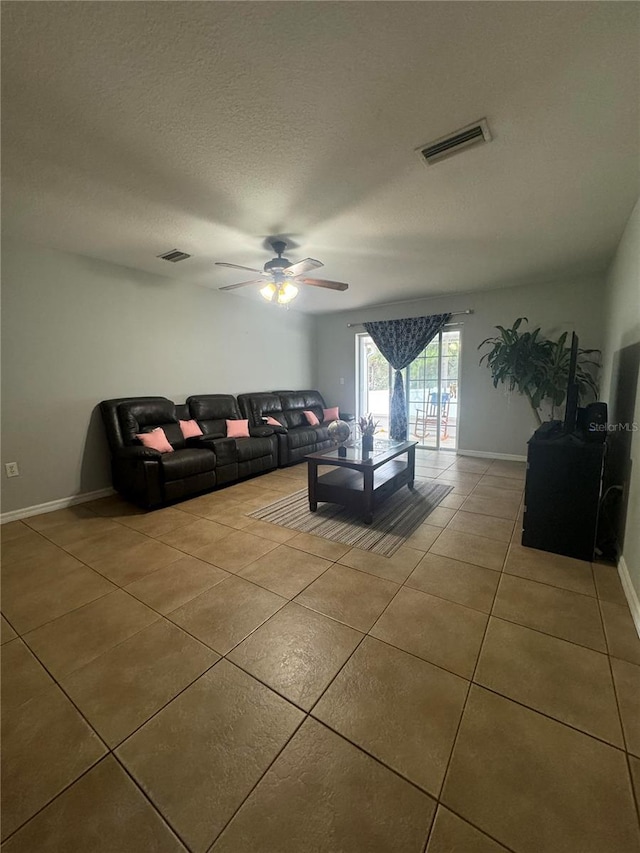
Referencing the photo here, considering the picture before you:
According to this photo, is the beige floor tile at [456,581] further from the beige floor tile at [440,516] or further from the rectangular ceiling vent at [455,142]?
the rectangular ceiling vent at [455,142]

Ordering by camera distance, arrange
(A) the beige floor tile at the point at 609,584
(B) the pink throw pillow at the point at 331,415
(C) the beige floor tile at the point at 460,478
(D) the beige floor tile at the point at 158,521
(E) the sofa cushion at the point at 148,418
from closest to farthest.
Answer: (A) the beige floor tile at the point at 609,584 → (D) the beige floor tile at the point at 158,521 → (E) the sofa cushion at the point at 148,418 → (C) the beige floor tile at the point at 460,478 → (B) the pink throw pillow at the point at 331,415

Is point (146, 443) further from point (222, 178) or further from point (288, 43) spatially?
point (288, 43)

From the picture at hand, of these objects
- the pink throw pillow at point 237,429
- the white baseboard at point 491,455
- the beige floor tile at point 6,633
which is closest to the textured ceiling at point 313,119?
the pink throw pillow at point 237,429

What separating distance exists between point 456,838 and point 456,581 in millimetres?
1228

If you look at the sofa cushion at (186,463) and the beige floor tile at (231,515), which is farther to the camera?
the sofa cushion at (186,463)

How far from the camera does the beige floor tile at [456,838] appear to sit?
876mm

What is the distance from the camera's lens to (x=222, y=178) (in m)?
2.10

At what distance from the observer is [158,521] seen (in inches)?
117

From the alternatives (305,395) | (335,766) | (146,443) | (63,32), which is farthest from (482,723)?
(305,395)

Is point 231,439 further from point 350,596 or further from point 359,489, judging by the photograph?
point 350,596

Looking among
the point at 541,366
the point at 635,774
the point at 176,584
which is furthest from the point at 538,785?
the point at 541,366

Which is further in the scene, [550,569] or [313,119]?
[550,569]

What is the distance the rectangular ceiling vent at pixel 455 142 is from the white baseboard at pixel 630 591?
8.33ft

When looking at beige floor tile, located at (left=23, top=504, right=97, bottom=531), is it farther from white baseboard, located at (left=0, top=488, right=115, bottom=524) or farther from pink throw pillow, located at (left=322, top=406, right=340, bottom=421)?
pink throw pillow, located at (left=322, top=406, right=340, bottom=421)
